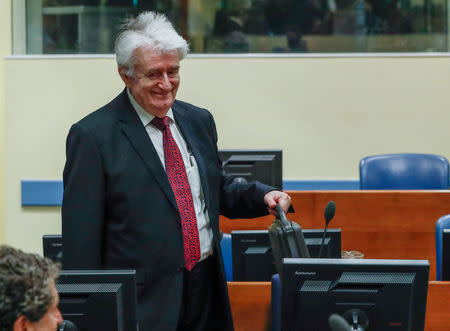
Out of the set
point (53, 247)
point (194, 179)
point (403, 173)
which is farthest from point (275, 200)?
point (403, 173)

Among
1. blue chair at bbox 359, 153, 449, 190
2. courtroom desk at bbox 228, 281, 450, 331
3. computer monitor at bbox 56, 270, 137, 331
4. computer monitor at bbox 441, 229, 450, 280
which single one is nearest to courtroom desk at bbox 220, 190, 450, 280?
blue chair at bbox 359, 153, 449, 190

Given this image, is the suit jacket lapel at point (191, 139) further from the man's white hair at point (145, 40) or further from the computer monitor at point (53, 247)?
the computer monitor at point (53, 247)

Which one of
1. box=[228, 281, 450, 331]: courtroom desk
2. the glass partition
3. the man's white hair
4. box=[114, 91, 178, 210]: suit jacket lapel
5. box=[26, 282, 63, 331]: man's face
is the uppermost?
the glass partition

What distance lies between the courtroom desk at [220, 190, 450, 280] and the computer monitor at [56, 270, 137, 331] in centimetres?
199

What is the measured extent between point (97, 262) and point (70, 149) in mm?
313

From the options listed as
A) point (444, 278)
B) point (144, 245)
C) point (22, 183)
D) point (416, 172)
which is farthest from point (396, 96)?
point (144, 245)

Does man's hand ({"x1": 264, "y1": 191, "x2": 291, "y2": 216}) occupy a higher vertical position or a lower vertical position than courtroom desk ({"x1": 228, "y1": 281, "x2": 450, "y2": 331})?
higher

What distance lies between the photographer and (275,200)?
2307 mm

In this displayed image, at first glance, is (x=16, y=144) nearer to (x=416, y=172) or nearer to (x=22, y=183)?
(x=22, y=183)

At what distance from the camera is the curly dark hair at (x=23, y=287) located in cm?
124

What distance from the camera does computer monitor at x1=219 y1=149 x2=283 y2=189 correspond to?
364 centimetres

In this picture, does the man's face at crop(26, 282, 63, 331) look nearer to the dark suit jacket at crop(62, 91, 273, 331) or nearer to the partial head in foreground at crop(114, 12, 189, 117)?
the dark suit jacket at crop(62, 91, 273, 331)

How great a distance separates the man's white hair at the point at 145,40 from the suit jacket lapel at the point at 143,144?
0.12 meters

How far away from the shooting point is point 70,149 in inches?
85.7
